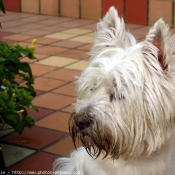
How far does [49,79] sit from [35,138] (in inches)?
45.1

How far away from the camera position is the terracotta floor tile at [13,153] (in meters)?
2.57

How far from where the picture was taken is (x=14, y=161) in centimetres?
256

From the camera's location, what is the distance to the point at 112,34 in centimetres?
190

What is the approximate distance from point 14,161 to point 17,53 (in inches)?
23.6

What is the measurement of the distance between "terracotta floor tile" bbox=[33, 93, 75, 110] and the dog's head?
156 centimetres

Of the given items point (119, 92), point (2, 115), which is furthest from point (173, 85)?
point (2, 115)

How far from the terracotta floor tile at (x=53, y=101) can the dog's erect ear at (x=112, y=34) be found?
55.6 inches

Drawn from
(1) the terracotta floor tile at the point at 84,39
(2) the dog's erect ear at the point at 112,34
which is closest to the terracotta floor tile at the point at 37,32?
(1) the terracotta floor tile at the point at 84,39

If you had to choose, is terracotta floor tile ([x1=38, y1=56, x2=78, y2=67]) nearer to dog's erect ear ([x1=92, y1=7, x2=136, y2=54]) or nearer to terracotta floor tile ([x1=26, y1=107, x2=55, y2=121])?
terracotta floor tile ([x1=26, y1=107, x2=55, y2=121])

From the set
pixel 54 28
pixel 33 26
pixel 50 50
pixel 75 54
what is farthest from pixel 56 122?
pixel 33 26

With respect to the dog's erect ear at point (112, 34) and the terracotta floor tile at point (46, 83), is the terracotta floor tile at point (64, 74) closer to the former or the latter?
the terracotta floor tile at point (46, 83)

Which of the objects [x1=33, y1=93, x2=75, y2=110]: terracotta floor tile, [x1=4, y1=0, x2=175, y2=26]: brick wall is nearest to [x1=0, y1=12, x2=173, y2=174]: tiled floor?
[x1=33, y1=93, x2=75, y2=110]: terracotta floor tile

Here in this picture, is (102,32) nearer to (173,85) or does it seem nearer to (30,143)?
(173,85)

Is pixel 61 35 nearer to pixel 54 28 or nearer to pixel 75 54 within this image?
pixel 54 28
